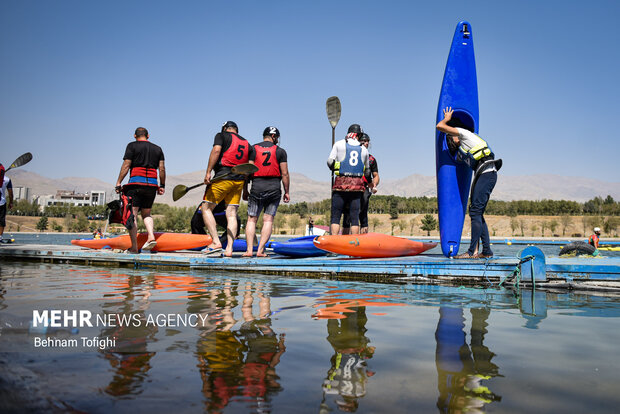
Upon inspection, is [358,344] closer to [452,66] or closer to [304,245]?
[304,245]

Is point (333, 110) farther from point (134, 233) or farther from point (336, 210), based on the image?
point (134, 233)

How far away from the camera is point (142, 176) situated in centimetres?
783

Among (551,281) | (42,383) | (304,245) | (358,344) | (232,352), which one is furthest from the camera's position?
(304,245)

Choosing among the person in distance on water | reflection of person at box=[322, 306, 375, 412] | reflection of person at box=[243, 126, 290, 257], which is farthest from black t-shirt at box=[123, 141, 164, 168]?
reflection of person at box=[322, 306, 375, 412]

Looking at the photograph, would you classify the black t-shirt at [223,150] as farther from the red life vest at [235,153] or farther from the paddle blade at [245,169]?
the paddle blade at [245,169]

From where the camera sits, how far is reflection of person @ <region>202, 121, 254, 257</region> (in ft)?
24.0

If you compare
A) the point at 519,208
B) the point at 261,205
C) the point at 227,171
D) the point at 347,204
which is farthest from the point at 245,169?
the point at 519,208

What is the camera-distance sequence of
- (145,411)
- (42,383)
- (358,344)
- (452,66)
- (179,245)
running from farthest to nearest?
(179,245), (452,66), (358,344), (42,383), (145,411)

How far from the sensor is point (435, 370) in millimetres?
2186

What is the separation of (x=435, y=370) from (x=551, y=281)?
12.8 feet

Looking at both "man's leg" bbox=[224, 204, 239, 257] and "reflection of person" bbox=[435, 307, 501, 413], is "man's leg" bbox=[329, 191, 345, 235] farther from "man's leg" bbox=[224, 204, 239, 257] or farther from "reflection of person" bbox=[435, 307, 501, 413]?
"reflection of person" bbox=[435, 307, 501, 413]

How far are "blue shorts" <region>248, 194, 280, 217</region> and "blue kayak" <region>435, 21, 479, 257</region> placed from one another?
2.76m

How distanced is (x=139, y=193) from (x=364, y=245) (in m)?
4.13

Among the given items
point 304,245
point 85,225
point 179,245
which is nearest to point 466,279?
point 304,245
